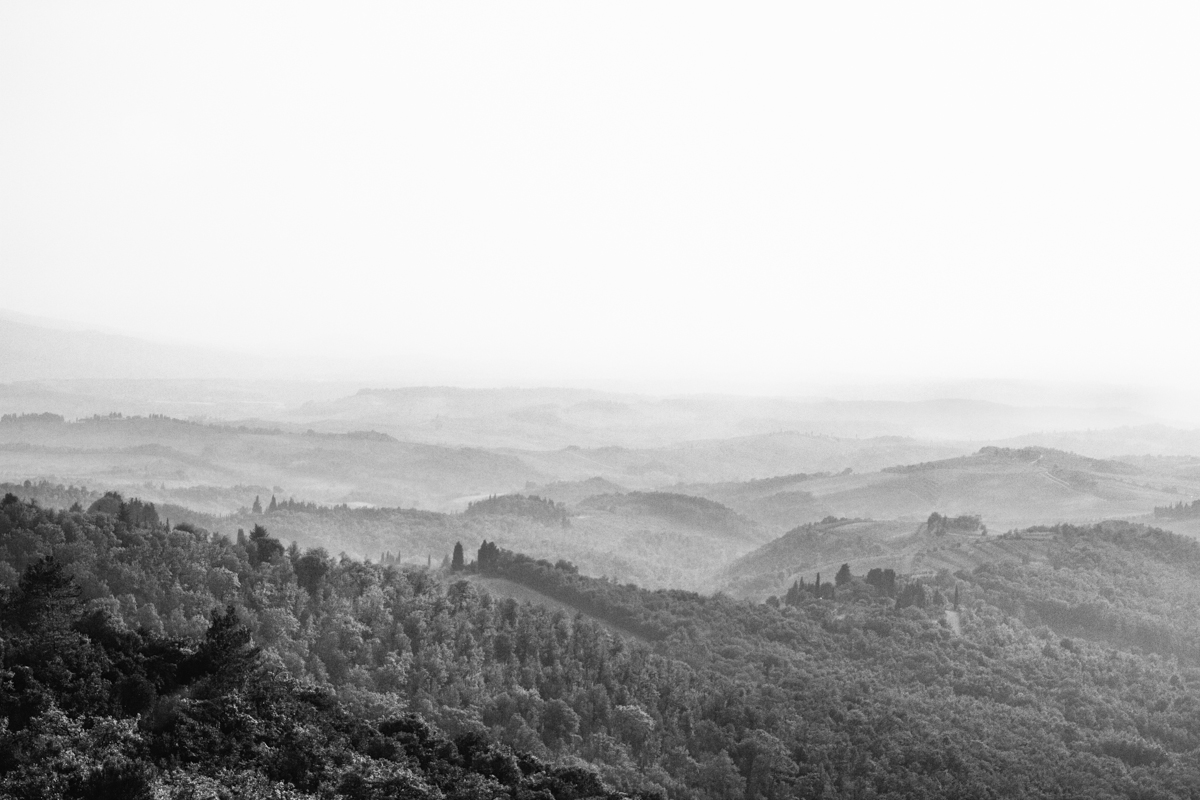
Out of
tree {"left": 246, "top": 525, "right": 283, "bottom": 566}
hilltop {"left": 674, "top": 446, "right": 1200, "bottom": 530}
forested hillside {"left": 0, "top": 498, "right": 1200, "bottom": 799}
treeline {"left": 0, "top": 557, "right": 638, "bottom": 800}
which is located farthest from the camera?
hilltop {"left": 674, "top": 446, "right": 1200, "bottom": 530}

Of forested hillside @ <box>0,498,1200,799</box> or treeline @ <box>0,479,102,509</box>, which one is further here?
treeline @ <box>0,479,102,509</box>

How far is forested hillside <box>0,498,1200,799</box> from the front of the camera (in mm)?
30750

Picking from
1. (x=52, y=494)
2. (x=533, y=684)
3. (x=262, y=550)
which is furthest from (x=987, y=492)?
(x=262, y=550)

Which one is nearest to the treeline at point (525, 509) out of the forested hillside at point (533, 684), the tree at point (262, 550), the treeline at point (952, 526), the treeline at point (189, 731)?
the treeline at point (952, 526)

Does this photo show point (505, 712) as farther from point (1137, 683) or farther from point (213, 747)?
point (1137, 683)

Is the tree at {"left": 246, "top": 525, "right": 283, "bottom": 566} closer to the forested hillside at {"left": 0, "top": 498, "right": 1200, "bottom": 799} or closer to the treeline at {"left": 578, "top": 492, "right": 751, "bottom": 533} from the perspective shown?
the forested hillside at {"left": 0, "top": 498, "right": 1200, "bottom": 799}

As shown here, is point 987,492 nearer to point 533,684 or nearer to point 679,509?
point 679,509

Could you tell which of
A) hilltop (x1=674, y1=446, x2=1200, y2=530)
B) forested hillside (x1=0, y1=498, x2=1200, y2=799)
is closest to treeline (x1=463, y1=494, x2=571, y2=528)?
hilltop (x1=674, y1=446, x2=1200, y2=530)

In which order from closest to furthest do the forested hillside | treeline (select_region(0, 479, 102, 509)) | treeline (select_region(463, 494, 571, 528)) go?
the forested hillside
treeline (select_region(0, 479, 102, 509))
treeline (select_region(463, 494, 571, 528))

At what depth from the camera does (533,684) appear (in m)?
48.3

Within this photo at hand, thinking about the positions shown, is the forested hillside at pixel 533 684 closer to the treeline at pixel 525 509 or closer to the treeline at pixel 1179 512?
the treeline at pixel 1179 512

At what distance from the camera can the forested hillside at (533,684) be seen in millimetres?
30750

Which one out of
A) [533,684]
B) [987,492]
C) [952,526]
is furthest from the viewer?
[987,492]

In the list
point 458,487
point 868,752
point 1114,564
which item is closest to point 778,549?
point 1114,564
